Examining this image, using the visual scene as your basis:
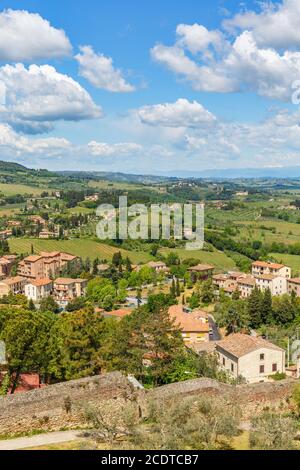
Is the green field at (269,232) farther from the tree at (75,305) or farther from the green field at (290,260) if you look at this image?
the tree at (75,305)

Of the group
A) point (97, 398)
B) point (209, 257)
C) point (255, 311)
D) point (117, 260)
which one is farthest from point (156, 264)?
point (97, 398)

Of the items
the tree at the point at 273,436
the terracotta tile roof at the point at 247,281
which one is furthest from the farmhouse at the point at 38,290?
the tree at the point at 273,436

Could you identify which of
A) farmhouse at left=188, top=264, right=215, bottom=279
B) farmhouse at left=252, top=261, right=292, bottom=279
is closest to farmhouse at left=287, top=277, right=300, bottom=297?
farmhouse at left=252, top=261, right=292, bottom=279

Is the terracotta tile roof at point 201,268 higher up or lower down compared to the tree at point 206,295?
higher up

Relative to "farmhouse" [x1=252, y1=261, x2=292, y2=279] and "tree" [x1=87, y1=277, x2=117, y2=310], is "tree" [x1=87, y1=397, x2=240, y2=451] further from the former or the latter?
"farmhouse" [x1=252, y1=261, x2=292, y2=279]
